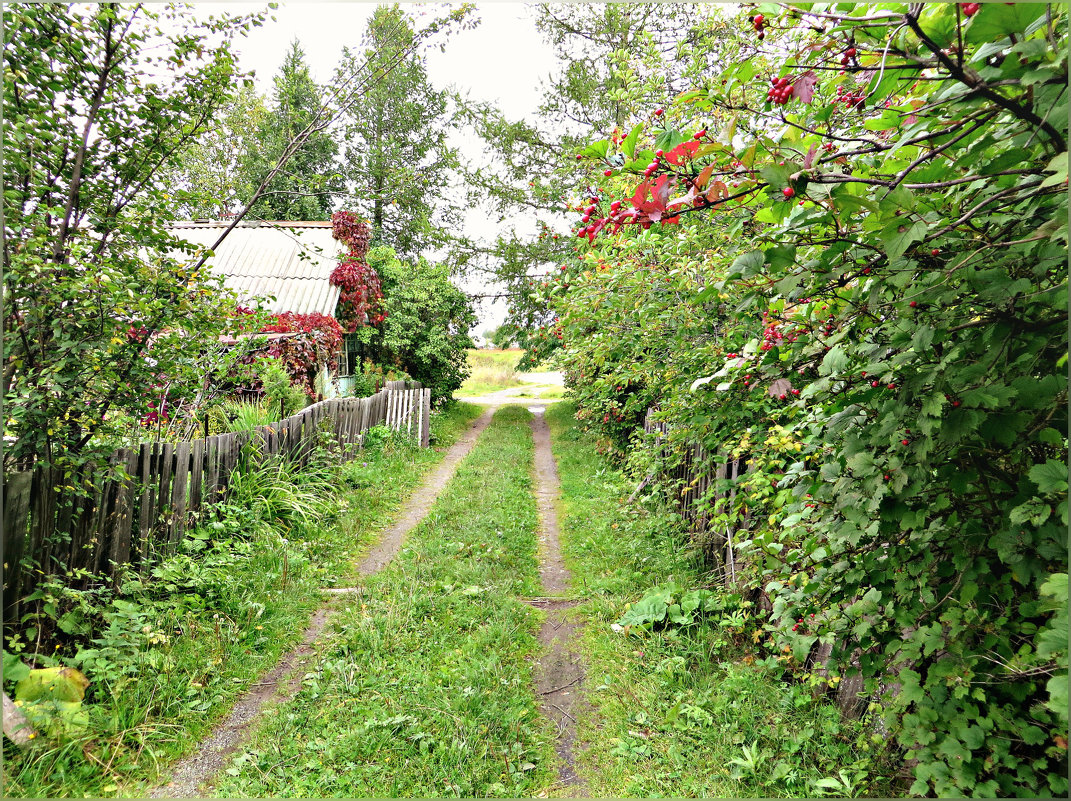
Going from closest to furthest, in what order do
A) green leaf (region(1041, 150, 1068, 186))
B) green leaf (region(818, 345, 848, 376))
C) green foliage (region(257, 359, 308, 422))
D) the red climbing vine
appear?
1. green leaf (region(1041, 150, 1068, 186))
2. green leaf (region(818, 345, 848, 376))
3. green foliage (region(257, 359, 308, 422))
4. the red climbing vine

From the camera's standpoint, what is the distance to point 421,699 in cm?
323

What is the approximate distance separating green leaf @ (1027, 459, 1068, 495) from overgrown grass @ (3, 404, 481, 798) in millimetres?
3893

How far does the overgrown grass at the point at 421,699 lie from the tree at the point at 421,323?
1167 centimetres

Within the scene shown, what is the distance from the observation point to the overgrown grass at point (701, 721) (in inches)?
100.0

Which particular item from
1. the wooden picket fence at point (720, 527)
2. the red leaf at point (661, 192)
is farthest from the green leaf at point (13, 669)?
the wooden picket fence at point (720, 527)

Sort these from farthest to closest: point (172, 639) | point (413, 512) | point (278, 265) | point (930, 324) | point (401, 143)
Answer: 1. point (401, 143)
2. point (278, 265)
3. point (413, 512)
4. point (172, 639)
5. point (930, 324)

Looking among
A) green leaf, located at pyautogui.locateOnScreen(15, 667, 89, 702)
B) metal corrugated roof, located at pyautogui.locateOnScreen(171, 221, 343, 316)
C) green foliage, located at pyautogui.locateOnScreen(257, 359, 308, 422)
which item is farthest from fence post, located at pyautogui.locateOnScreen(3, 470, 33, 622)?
metal corrugated roof, located at pyautogui.locateOnScreen(171, 221, 343, 316)

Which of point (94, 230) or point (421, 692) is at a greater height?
point (94, 230)

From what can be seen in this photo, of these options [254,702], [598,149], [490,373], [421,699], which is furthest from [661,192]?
[490,373]

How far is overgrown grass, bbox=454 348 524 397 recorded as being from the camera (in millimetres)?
32369

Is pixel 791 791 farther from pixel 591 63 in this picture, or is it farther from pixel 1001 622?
pixel 591 63

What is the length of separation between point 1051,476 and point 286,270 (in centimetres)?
1569

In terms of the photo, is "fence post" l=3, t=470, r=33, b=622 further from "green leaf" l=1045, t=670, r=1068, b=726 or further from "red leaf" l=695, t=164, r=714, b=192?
"green leaf" l=1045, t=670, r=1068, b=726

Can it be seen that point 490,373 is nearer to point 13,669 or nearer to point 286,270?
point 286,270
